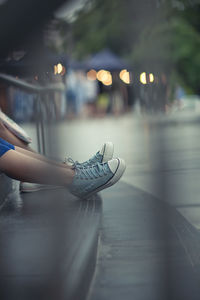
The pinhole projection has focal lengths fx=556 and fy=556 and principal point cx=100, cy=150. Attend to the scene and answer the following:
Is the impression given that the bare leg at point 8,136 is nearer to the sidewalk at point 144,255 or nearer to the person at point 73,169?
the person at point 73,169

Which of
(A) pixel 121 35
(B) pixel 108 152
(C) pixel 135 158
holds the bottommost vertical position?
(C) pixel 135 158

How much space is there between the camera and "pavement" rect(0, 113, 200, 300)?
1191 millimetres

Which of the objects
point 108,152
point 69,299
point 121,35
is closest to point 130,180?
point 108,152

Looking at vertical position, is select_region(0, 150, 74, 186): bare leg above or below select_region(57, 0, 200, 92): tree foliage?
below

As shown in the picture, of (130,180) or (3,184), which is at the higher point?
(3,184)

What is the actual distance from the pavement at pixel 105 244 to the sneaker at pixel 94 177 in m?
0.06

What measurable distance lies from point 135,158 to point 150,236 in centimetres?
388

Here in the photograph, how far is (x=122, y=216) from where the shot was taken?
2.67m

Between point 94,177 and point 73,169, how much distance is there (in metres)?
0.10

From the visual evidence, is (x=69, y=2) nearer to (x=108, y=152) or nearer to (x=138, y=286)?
(x=138, y=286)

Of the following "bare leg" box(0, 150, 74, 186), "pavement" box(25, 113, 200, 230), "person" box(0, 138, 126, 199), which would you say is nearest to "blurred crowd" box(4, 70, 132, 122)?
"pavement" box(25, 113, 200, 230)

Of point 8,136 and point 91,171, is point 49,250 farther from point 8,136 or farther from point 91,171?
point 8,136

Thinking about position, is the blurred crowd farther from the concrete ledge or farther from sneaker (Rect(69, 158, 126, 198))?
sneaker (Rect(69, 158, 126, 198))

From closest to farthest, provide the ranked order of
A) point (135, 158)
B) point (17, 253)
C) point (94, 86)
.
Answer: point (17, 253) < point (135, 158) < point (94, 86)
